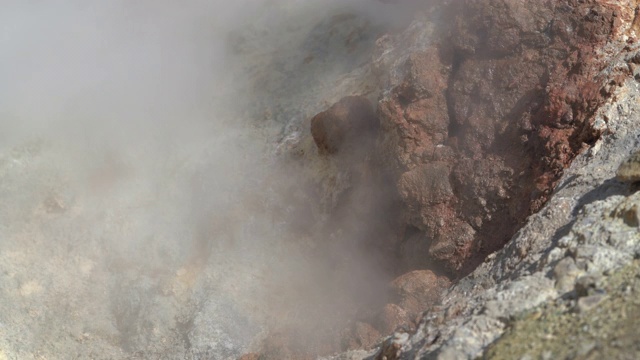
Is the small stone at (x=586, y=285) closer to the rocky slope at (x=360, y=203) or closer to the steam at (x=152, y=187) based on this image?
the rocky slope at (x=360, y=203)

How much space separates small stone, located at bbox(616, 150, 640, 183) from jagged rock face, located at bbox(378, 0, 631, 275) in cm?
75

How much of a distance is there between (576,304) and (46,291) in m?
6.34

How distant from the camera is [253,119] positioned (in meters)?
8.95

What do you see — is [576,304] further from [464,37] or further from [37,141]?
[37,141]

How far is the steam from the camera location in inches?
291

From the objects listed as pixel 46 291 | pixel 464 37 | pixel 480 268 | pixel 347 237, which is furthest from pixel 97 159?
pixel 480 268

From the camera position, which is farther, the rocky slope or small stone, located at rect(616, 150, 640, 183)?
the rocky slope

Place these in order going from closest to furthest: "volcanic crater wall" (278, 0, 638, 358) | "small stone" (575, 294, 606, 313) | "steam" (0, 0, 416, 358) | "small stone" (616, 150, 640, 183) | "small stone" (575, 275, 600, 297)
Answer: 1. "small stone" (575, 294, 606, 313)
2. "small stone" (575, 275, 600, 297)
3. "small stone" (616, 150, 640, 183)
4. "volcanic crater wall" (278, 0, 638, 358)
5. "steam" (0, 0, 416, 358)

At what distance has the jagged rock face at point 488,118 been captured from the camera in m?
5.82

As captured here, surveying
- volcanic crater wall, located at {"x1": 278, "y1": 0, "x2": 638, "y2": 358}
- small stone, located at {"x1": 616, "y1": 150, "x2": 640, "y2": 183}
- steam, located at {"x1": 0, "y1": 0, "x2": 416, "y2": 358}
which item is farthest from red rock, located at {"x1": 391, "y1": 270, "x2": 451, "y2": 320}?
small stone, located at {"x1": 616, "y1": 150, "x2": 640, "y2": 183}

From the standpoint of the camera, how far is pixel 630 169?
15.5 ft

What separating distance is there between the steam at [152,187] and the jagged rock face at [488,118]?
3.44 ft

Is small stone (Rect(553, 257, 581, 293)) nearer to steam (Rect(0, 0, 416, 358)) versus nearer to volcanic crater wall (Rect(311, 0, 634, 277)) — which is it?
volcanic crater wall (Rect(311, 0, 634, 277))

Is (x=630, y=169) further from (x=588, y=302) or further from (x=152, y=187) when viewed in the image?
(x=152, y=187)
